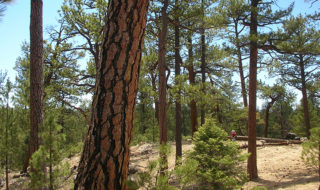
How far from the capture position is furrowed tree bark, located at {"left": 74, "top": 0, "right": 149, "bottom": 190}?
1.75 meters

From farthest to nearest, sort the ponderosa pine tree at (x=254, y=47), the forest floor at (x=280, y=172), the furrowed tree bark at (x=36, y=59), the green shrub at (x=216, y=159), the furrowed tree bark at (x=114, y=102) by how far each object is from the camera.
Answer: the ponderosa pine tree at (x=254, y=47)
the forest floor at (x=280, y=172)
the green shrub at (x=216, y=159)
the furrowed tree bark at (x=36, y=59)
the furrowed tree bark at (x=114, y=102)

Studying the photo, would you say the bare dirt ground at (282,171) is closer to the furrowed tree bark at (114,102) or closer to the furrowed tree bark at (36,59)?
the furrowed tree bark at (36,59)

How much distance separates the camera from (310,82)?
1602cm

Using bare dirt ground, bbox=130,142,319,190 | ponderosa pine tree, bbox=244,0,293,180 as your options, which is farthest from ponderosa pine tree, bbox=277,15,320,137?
bare dirt ground, bbox=130,142,319,190

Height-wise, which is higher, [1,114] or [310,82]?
[310,82]

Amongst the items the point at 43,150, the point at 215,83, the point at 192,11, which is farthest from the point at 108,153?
the point at 215,83

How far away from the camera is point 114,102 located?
1.81 m

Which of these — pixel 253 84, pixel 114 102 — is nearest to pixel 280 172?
pixel 253 84

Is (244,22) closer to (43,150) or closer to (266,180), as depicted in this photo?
(266,180)

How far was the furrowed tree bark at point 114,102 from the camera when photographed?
175 centimetres

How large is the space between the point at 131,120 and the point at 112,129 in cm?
20

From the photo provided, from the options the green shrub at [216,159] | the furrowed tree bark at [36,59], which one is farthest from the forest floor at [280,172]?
the furrowed tree bark at [36,59]

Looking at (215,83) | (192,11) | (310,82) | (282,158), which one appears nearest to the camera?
(192,11)

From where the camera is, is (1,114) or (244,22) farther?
(1,114)
